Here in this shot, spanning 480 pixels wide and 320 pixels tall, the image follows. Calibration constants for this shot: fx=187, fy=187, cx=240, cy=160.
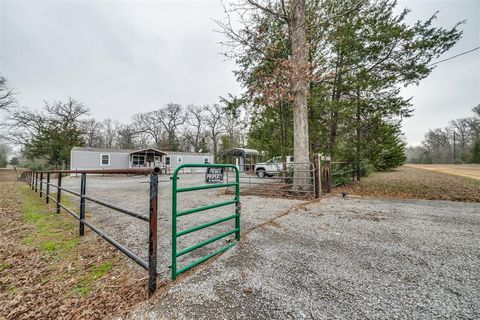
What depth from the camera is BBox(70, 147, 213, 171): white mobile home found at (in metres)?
19.4

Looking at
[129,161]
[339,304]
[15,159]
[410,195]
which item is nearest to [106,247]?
[339,304]

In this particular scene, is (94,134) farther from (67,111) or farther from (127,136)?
(67,111)

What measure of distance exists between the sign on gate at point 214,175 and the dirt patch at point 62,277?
4.15 ft

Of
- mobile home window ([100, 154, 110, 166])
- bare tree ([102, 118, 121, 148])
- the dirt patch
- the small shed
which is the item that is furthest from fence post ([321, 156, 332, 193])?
bare tree ([102, 118, 121, 148])

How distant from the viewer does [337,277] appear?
184 cm

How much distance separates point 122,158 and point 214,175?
79.1ft

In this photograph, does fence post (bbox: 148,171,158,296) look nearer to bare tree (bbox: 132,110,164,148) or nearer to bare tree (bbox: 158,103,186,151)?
bare tree (bbox: 158,103,186,151)

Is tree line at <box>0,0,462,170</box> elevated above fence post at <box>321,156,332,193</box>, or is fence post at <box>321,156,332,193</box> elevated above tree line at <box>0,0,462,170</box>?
tree line at <box>0,0,462,170</box>

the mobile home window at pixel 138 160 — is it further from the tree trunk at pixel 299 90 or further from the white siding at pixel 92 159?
the tree trunk at pixel 299 90

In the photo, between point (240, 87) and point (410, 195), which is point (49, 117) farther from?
point (410, 195)

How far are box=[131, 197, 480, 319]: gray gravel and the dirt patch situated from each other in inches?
17.3

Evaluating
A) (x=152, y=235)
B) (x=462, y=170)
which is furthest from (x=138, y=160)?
(x=462, y=170)

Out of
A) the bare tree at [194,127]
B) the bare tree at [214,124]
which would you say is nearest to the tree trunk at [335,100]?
the bare tree at [214,124]

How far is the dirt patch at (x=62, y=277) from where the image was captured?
1505mm
